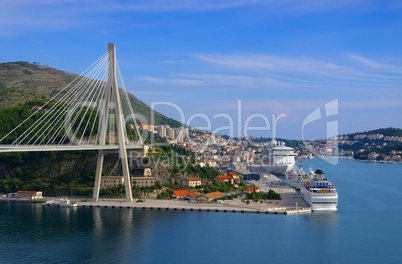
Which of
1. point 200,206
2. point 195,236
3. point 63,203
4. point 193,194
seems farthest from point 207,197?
point 195,236

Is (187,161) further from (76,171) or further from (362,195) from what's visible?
(362,195)

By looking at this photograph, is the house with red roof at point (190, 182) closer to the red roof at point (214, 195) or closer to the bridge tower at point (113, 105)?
the red roof at point (214, 195)

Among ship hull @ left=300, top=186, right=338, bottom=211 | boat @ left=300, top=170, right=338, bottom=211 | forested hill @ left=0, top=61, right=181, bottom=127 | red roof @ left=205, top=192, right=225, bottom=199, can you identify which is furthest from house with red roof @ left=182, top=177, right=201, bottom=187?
forested hill @ left=0, top=61, right=181, bottom=127

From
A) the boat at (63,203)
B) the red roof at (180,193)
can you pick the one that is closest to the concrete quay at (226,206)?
the boat at (63,203)

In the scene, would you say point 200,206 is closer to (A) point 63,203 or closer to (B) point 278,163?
(A) point 63,203

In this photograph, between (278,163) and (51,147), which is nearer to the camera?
(51,147)
